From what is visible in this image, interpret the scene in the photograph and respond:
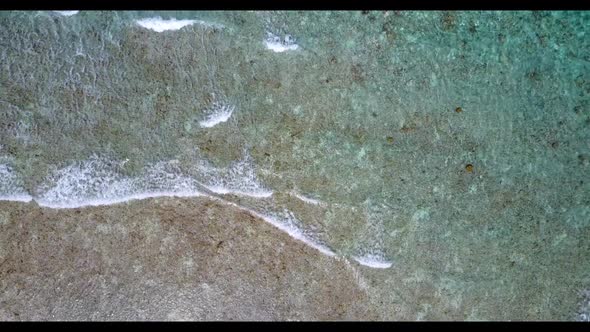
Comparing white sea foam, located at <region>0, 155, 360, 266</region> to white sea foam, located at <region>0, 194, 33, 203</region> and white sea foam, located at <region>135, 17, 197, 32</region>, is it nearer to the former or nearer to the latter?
white sea foam, located at <region>0, 194, 33, 203</region>

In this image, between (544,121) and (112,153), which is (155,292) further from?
(544,121)

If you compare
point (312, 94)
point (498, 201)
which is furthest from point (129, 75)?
point (498, 201)

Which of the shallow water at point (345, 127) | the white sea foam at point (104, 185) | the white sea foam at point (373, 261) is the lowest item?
the white sea foam at point (373, 261)

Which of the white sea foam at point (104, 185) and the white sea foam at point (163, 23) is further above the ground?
the white sea foam at point (163, 23)

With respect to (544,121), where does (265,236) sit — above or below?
below

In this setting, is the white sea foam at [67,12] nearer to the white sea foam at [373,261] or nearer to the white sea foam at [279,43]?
the white sea foam at [279,43]

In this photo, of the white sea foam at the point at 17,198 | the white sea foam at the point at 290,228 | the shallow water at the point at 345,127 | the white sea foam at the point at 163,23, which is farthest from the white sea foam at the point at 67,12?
the white sea foam at the point at 290,228

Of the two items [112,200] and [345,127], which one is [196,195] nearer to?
[112,200]
